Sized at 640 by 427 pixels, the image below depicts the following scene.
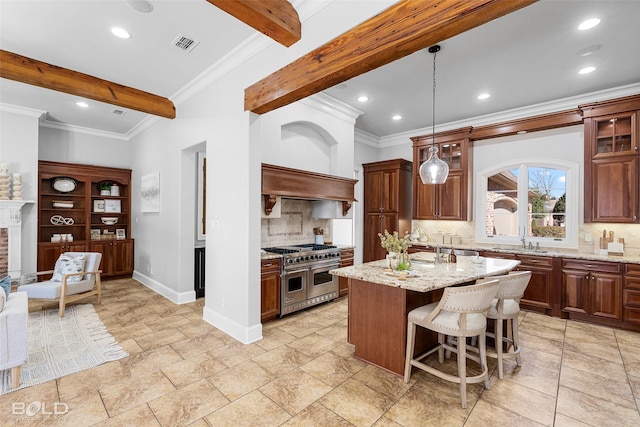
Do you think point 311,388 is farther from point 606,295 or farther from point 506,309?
point 606,295

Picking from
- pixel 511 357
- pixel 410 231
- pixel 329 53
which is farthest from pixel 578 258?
pixel 329 53

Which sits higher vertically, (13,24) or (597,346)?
(13,24)

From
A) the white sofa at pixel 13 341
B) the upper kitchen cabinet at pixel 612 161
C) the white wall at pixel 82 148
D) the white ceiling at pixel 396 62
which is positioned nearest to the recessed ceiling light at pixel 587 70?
the white ceiling at pixel 396 62

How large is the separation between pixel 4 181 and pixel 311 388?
5.78 meters

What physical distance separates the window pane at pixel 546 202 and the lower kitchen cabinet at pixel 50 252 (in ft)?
27.3

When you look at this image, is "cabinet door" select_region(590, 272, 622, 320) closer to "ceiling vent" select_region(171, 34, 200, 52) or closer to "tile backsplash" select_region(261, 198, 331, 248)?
"tile backsplash" select_region(261, 198, 331, 248)

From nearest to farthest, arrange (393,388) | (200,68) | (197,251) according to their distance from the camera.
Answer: (393,388) → (200,68) → (197,251)

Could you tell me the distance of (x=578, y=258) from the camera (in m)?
4.03

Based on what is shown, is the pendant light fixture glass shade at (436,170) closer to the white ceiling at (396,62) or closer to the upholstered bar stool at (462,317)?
the white ceiling at (396,62)

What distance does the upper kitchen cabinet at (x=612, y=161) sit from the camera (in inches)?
156

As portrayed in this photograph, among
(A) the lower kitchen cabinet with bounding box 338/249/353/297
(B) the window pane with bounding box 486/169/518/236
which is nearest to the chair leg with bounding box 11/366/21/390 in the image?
(A) the lower kitchen cabinet with bounding box 338/249/353/297

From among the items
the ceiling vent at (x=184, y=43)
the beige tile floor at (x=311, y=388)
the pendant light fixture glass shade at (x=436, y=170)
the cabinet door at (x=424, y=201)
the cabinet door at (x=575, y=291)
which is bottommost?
the beige tile floor at (x=311, y=388)

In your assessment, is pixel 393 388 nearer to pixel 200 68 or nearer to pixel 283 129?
pixel 283 129

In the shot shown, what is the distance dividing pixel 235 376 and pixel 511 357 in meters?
2.57
